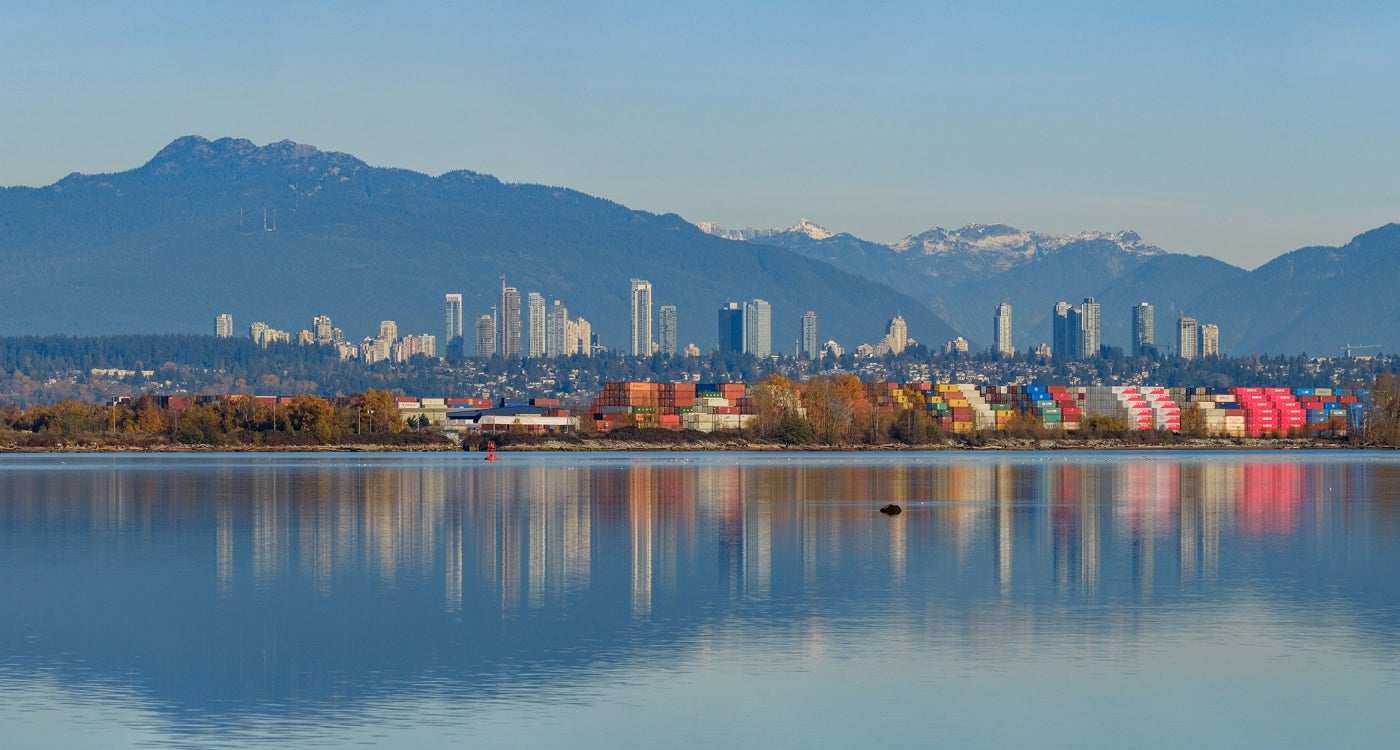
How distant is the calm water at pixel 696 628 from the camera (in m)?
21.2

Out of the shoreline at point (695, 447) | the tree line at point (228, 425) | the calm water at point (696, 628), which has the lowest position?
the shoreline at point (695, 447)

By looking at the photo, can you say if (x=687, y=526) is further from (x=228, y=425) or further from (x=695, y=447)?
(x=695, y=447)

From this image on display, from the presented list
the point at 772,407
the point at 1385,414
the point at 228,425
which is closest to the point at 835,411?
the point at 772,407

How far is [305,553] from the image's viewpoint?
137ft

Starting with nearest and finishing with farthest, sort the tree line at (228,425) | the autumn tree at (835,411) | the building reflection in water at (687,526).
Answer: the building reflection in water at (687,526)
the tree line at (228,425)
the autumn tree at (835,411)

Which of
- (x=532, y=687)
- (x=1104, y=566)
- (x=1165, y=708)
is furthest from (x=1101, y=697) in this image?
(x=1104, y=566)

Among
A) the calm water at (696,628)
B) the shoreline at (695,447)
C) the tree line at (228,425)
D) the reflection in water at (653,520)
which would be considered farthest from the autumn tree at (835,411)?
the calm water at (696,628)

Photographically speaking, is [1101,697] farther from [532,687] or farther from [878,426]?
[878,426]

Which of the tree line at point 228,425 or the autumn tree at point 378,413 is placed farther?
the autumn tree at point 378,413

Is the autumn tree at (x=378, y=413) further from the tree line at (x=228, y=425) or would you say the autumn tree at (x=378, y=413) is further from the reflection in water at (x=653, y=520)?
the reflection in water at (x=653, y=520)

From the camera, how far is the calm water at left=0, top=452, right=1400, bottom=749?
69.6 ft

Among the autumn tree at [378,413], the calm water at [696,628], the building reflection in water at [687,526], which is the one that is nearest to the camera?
the calm water at [696,628]

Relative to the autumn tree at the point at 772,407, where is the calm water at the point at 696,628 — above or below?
below

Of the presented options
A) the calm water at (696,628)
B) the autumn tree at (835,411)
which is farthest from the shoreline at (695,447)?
the calm water at (696,628)
